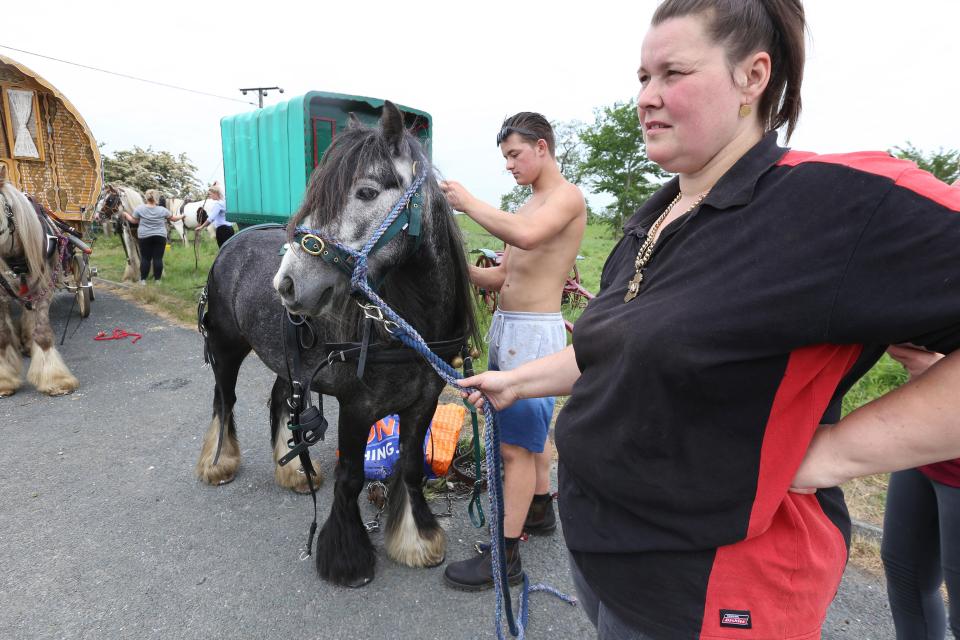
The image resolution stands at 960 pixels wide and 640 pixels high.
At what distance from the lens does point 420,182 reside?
182 cm

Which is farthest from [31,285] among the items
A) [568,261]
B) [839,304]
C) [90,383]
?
[839,304]

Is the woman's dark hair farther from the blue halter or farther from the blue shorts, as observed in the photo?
the blue shorts

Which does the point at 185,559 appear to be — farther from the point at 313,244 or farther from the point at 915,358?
the point at 915,358

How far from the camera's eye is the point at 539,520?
8.89 ft

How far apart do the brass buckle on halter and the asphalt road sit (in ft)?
5.62

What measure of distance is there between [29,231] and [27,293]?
2.10ft

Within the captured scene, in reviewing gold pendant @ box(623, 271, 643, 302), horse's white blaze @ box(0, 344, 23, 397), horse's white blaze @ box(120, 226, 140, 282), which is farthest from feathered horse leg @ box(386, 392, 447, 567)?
horse's white blaze @ box(120, 226, 140, 282)

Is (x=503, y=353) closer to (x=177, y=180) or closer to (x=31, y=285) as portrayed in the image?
(x=31, y=285)

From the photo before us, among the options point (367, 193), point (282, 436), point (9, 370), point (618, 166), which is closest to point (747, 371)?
point (367, 193)

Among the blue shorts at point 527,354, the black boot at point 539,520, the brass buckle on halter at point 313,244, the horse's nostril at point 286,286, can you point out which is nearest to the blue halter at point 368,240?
the brass buckle on halter at point 313,244

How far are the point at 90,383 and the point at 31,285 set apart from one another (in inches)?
45.4

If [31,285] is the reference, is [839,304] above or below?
above

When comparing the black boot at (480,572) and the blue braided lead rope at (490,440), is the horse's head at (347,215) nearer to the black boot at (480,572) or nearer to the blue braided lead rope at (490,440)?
the blue braided lead rope at (490,440)

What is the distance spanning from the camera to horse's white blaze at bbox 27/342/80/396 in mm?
4590
